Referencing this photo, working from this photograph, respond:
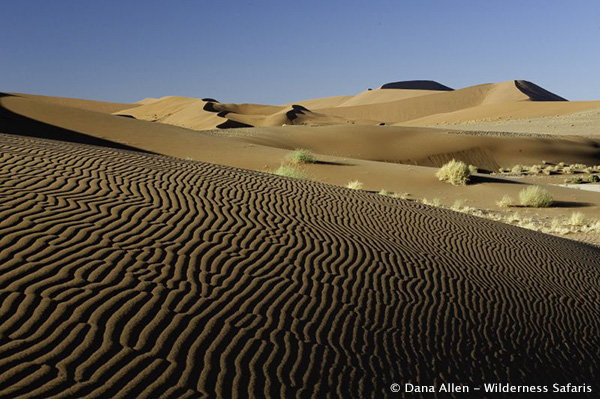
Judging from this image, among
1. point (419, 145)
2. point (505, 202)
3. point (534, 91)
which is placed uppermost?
point (534, 91)

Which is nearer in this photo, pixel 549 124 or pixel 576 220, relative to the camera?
pixel 576 220

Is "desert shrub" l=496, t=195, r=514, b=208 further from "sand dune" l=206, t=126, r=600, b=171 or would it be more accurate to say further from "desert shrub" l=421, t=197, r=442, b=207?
"sand dune" l=206, t=126, r=600, b=171

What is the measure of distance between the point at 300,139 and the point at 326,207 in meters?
35.5

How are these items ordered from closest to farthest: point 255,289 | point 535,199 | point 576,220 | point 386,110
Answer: point 255,289 → point 576,220 → point 535,199 → point 386,110

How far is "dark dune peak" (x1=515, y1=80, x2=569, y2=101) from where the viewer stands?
16685 centimetres

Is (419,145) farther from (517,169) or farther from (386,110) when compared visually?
(386,110)

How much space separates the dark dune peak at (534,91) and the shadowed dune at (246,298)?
6463 inches

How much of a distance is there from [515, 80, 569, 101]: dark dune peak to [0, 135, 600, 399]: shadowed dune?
164 metres

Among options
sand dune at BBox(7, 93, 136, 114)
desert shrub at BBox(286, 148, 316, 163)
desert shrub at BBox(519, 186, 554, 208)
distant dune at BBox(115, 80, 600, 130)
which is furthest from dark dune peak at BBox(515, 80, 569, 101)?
desert shrub at BBox(519, 186, 554, 208)

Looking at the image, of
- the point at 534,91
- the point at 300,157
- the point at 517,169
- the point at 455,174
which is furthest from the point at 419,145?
the point at 534,91

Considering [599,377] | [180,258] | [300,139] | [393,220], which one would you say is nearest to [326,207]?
[393,220]

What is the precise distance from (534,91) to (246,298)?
183 metres

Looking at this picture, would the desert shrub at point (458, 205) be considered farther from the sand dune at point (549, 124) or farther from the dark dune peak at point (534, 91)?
the dark dune peak at point (534, 91)

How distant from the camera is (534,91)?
572 feet
